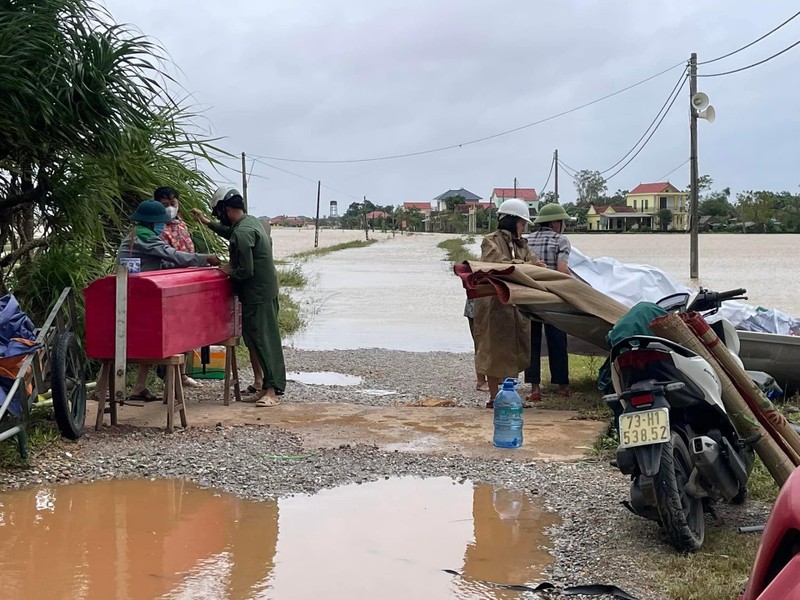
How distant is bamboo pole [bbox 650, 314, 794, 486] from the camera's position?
4.88 meters

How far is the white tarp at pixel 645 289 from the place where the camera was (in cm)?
862

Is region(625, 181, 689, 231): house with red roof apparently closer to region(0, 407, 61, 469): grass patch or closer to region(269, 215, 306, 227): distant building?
region(269, 215, 306, 227): distant building

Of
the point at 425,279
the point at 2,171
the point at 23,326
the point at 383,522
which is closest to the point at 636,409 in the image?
the point at 383,522

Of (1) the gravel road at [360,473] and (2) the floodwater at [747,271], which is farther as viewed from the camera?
Answer: (2) the floodwater at [747,271]

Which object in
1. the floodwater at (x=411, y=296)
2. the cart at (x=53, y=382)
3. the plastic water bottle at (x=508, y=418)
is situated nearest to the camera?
the cart at (x=53, y=382)

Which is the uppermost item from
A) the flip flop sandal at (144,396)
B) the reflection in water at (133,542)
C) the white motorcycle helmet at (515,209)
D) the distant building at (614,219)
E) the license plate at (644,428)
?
the distant building at (614,219)

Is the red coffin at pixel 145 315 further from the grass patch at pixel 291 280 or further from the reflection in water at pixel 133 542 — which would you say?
the grass patch at pixel 291 280

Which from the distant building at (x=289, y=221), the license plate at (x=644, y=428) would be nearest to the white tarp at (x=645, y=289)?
the license plate at (x=644, y=428)

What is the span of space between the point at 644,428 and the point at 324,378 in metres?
6.96

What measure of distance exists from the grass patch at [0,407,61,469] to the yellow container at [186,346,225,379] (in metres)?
2.16

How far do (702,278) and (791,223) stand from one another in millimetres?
82596

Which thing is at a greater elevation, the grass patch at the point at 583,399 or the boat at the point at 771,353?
the boat at the point at 771,353

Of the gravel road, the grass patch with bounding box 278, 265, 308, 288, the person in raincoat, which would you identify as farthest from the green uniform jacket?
the grass patch with bounding box 278, 265, 308, 288

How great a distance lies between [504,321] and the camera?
→ 830 centimetres
